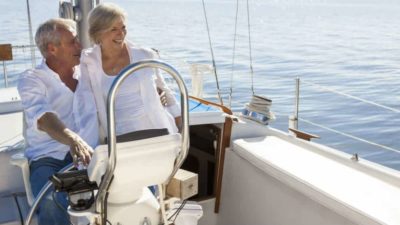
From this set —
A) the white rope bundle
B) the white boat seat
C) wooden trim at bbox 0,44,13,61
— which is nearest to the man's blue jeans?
the white boat seat

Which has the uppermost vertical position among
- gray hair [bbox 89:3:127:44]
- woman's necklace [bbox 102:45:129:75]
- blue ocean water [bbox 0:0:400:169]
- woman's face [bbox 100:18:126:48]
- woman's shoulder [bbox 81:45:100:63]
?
gray hair [bbox 89:3:127:44]

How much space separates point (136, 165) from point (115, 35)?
76 cm

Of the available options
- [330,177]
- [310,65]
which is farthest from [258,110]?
[310,65]

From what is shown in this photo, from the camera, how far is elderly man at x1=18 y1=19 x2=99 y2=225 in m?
1.98

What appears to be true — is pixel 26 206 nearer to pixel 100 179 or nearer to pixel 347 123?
pixel 100 179

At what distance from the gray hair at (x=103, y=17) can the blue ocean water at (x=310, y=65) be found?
156 cm

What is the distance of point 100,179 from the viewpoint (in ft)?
4.75

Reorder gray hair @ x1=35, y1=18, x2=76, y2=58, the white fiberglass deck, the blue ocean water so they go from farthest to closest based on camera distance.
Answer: the blue ocean water < gray hair @ x1=35, y1=18, x2=76, y2=58 < the white fiberglass deck

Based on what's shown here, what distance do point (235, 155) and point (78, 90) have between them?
88cm

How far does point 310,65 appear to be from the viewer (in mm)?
11320

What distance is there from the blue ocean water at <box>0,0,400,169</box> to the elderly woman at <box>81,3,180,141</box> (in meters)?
1.41

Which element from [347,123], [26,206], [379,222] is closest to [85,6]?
[26,206]

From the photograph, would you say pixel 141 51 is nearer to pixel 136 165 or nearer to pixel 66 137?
pixel 66 137

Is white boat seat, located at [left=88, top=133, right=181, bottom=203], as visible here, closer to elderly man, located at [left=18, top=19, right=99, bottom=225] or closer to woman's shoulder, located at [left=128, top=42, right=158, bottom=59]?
elderly man, located at [left=18, top=19, right=99, bottom=225]
